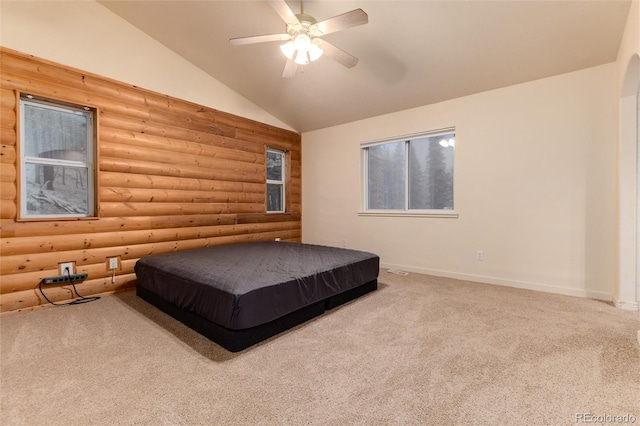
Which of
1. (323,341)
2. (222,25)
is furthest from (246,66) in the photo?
(323,341)

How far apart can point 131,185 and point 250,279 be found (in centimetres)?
223

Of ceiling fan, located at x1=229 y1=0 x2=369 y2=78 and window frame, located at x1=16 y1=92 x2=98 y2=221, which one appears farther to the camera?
window frame, located at x1=16 y1=92 x2=98 y2=221

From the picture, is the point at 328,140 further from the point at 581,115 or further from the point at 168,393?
the point at 168,393

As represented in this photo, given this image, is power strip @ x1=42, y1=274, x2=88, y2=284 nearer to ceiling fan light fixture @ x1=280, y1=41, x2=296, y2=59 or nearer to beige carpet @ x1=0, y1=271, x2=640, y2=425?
beige carpet @ x1=0, y1=271, x2=640, y2=425

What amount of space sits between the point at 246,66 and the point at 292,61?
142cm

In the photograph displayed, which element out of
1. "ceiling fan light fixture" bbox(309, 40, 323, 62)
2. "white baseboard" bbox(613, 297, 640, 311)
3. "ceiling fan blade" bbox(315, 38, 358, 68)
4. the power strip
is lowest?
"white baseboard" bbox(613, 297, 640, 311)

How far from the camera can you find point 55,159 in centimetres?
294

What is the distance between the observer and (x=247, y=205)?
4.64 metres

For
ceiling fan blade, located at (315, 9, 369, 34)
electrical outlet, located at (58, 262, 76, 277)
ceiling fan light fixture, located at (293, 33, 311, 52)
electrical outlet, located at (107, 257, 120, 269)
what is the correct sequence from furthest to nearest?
electrical outlet, located at (107, 257, 120, 269)
electrical outlet, located at (58, 262, 76, 277)
ceiling fan light fixture, located at (293, 33, 311, 52)
ceiling fan blade, located at (315, 9, 369, 34)

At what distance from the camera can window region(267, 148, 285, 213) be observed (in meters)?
5.20

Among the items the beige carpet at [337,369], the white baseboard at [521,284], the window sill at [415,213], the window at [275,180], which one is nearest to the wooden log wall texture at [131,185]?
the window at [275,180]

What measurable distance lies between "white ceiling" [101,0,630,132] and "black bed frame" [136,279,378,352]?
266cm

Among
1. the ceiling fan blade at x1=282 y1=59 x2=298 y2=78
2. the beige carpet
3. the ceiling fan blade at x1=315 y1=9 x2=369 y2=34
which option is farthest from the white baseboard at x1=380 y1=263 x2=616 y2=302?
the ceiling fan blade at x1=315 y1=9 x2=369 y2=34

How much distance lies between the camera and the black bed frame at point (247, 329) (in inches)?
75.9
